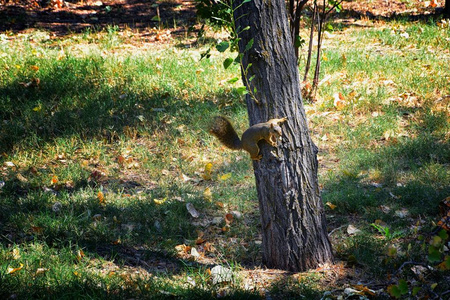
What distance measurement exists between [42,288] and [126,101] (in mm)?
3070

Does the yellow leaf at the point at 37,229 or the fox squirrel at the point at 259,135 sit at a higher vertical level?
the fox squirrel at the point at 259,135

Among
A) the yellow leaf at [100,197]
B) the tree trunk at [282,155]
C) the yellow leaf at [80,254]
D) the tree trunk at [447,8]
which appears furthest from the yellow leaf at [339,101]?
the tree trunk at [447,8]

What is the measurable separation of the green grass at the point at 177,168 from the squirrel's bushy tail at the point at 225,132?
79 centimetres

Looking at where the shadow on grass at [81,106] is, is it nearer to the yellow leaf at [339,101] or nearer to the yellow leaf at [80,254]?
the yellow leaf at [339,101]

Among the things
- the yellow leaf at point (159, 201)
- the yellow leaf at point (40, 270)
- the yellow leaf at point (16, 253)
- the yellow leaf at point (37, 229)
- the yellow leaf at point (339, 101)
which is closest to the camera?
the yellow leaf at point (40, 270)

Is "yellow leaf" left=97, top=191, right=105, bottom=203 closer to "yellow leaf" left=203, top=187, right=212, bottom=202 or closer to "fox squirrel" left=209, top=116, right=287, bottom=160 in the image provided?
"yellow leaf" left=203, top=187, right=212, bottom=202

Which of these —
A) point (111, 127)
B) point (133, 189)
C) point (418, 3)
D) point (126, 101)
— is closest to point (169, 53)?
point (126, 101)

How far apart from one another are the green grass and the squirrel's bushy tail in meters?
0.79

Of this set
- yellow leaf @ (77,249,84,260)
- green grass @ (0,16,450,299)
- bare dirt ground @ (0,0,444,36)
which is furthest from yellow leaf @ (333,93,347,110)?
bare dirt ground @ (0,0,444,36)

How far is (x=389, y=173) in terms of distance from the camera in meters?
4.09

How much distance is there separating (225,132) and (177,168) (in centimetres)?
161

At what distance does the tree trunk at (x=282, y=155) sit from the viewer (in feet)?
9.00

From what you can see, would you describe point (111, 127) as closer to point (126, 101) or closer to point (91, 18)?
point (126, 101)

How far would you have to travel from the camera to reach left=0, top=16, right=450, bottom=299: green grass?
3.00m
